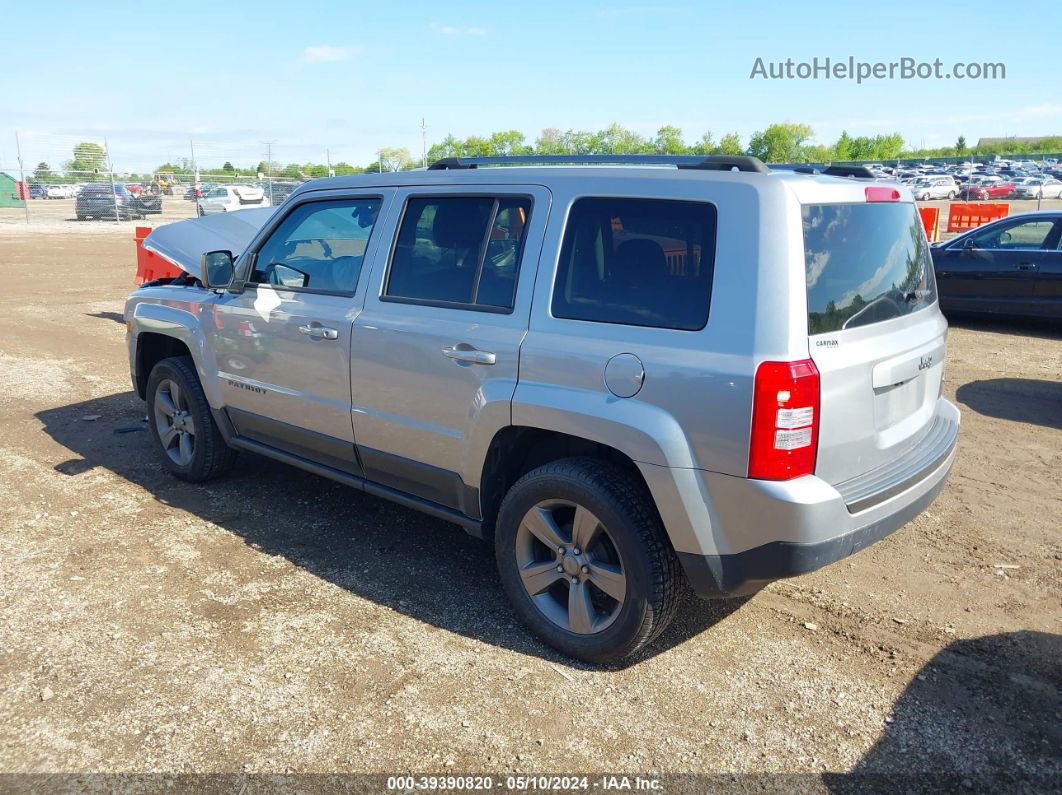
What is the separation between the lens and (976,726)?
9.92 ft

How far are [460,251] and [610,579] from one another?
159 centimetres

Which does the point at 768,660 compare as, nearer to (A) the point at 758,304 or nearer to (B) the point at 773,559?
(B) the point at 773,559

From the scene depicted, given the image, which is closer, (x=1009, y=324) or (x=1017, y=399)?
(x=1017, y=399)

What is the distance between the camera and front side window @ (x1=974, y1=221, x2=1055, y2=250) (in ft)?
33.6

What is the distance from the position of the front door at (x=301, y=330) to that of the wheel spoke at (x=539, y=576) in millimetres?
1228

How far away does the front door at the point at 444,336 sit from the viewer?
3.54 metres

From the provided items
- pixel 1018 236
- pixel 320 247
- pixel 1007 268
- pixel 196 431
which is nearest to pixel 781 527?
pixel 320 247

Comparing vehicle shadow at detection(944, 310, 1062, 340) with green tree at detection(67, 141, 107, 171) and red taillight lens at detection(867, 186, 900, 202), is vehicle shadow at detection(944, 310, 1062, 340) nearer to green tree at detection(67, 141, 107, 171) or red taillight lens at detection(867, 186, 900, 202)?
red taillight lens at detection(867, 186, 900, 202)

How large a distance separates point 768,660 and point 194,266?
4324 millimetres

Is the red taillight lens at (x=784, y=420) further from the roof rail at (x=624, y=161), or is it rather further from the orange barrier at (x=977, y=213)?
the orange barrier at (x=977, y=213)

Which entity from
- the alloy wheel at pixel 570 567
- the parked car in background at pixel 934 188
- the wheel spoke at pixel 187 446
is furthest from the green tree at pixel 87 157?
the parked car in background at pixel 934 188

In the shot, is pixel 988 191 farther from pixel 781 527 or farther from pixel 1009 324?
pixel 781 527

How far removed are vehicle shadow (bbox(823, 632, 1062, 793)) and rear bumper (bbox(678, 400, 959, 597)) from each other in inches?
25.5

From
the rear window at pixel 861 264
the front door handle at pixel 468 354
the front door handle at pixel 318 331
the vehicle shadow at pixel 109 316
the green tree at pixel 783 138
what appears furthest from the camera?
the green tree at pixel 783 138
